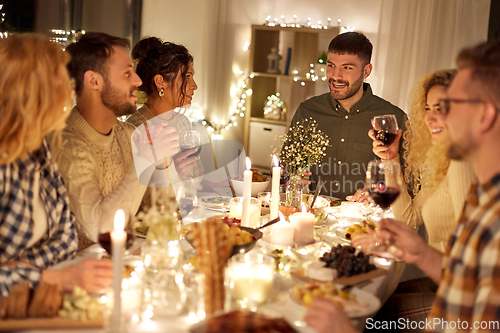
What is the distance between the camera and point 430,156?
79.0 inches

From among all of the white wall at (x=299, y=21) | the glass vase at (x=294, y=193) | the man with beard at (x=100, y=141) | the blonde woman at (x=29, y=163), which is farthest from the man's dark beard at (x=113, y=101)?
the white wall at (x=299, y=21)

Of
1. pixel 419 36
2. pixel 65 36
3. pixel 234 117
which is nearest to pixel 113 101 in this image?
pixel 65 36

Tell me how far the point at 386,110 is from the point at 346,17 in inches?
99.5

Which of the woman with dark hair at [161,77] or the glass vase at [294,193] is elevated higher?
the woman with dark hair at [161,77]

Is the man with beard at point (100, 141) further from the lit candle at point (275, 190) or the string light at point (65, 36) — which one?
the string light at point (65, 36)

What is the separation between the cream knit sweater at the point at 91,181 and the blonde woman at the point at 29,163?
26 cm

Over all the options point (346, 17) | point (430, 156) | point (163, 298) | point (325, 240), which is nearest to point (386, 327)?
point (325, 240)

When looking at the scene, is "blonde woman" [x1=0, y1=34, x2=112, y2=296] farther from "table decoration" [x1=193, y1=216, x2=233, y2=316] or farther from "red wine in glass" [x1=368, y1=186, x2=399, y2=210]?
"red wine in glass" [x1=368, y1=186, x2=399, y2=210]

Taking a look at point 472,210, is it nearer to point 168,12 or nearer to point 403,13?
point 403,13

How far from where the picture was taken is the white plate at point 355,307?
3.85ft

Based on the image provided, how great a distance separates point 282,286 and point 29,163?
0.87 meters

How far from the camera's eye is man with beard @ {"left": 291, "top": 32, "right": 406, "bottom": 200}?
313cm

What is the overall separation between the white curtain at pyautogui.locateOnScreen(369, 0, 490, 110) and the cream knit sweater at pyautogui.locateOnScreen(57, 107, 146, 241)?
3.51 meters

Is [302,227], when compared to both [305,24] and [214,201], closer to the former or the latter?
[214,201]
